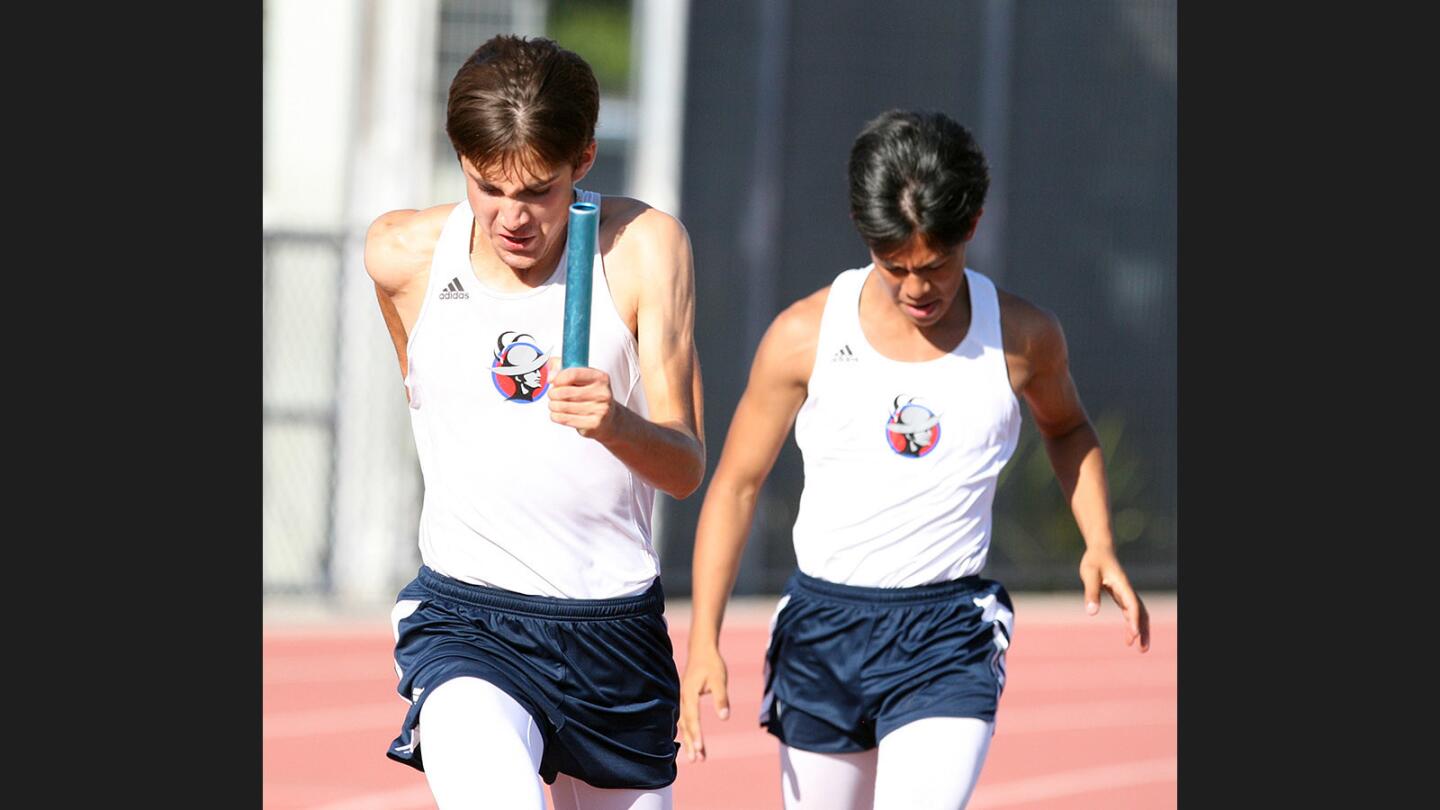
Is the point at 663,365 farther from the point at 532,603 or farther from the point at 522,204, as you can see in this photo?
the point at 532,603

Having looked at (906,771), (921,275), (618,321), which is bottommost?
(906,771)

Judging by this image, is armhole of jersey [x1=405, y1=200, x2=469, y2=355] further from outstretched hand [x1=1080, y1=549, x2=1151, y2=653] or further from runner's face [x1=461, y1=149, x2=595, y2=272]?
outstretched hand [x1=1080, y1=549, x2=1151, y2=653]

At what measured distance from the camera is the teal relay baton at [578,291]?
3.63 metres

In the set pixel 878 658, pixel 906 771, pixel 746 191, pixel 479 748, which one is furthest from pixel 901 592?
pixel 746 191

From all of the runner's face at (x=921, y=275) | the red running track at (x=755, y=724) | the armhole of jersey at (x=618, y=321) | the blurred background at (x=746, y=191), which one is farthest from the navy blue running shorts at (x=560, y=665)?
the blurred background at (x=746, y=191)

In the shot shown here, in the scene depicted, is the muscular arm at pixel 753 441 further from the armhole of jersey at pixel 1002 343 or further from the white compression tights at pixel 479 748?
the white compression tights at pixel 479 748

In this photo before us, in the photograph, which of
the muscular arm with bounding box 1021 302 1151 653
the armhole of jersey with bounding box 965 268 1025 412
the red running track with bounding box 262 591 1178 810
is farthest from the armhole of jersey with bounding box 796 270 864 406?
the red running track with bounding box 262 591 1178 810

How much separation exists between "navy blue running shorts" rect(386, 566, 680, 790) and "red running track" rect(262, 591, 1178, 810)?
3762mm

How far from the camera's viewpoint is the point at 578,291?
363 centimetres

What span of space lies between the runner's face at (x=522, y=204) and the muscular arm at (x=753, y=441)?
3.19 feet

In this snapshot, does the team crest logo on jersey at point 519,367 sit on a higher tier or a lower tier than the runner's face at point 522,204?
lower

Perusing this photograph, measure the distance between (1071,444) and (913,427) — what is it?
0.53m

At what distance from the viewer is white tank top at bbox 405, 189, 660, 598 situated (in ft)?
13.1

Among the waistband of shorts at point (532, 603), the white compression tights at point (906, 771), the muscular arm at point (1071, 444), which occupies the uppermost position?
the muscular arm at point (1071, 444)
